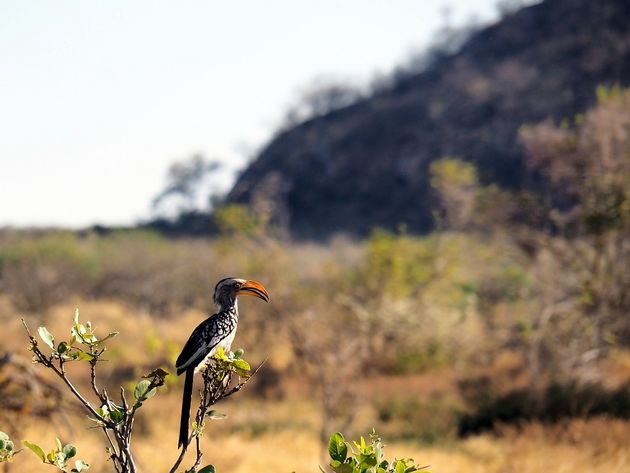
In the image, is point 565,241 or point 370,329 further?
point 370,329

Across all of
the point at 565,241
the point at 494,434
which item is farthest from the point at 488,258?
the point at 494,434

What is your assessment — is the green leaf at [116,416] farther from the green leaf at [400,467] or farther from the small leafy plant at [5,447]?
the green leaf at [400,467]

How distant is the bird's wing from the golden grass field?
450 cm

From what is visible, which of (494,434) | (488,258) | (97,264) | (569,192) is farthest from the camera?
(97,264)

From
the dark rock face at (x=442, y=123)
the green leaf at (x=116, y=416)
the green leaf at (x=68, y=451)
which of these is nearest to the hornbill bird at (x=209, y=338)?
the green leaf at (x=116, y=416)

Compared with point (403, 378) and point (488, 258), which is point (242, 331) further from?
point (488, 258)

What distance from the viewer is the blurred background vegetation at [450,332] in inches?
464

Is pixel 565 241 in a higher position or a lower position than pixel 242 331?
higher

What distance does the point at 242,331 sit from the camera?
21281 millimetres

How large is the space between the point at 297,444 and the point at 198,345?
10950mm

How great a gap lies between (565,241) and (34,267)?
2411cm

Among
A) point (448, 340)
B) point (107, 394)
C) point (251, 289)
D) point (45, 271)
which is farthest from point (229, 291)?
point (45, 271)

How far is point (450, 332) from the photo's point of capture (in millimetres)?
22219

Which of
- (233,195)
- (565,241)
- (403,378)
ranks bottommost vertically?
(403,378)
